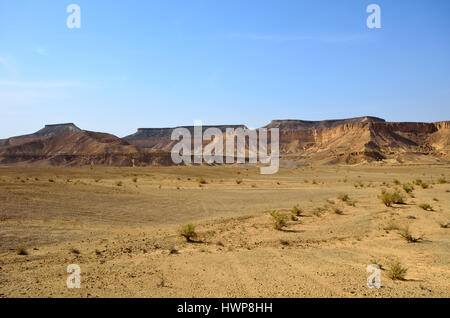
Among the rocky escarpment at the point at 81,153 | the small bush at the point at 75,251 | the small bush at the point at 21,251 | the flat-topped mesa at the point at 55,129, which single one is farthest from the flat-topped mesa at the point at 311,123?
the small bush at the point at 21,251

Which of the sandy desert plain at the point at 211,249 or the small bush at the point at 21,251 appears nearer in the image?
the sandy desert plain at the point at 211,249

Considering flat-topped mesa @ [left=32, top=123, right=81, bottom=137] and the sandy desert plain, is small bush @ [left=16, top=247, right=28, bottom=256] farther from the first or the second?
flat-topped mesa @ [left=32, top=123, right=81, bottom=137]

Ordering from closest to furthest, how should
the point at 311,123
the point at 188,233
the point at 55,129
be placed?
the point at 188,233 → the point at 55,129 → the point at 311,123

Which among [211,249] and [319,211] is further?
[319,211]

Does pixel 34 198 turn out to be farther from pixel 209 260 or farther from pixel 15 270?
pixel 209 260

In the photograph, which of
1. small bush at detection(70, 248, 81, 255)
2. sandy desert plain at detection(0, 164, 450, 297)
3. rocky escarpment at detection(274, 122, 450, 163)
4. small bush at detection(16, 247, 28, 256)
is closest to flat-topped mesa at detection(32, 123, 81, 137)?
rocky escarpment at detection(274, 122, 450, 163)

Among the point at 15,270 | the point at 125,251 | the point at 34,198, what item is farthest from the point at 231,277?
the point at 34,198

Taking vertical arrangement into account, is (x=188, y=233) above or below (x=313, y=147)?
below

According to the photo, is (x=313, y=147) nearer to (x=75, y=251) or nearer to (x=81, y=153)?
(x=81, y=153)

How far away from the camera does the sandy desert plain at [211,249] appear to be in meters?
6.08

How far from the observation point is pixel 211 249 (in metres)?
9.01

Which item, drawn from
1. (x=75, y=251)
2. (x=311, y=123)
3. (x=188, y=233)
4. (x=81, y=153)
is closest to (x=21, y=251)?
(x=75, y=251)

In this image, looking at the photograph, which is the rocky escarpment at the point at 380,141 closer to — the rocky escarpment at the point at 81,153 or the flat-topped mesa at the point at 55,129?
the rocky escarpment at the point at 81,153
